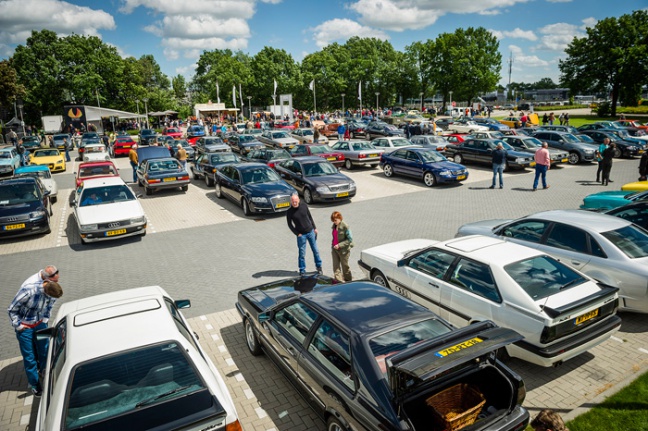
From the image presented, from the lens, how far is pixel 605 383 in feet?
17.6

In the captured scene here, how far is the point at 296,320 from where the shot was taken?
16.8 ft

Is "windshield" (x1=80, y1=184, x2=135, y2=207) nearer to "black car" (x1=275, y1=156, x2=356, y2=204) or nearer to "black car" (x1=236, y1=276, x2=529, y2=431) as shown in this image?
"black car" (x1=275, y1=156, x2=356, y2=204)

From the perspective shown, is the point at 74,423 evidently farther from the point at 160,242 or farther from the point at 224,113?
the point at 224,113

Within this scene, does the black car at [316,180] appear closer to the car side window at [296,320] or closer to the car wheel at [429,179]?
the car wheel at [429,179]

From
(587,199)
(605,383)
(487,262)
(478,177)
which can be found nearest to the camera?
(605,383)

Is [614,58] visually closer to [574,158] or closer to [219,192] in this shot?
[574,158]

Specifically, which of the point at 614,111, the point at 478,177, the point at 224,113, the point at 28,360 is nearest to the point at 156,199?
the point at 28,360

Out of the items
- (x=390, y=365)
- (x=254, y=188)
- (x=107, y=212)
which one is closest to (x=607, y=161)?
(x=254, y=188)

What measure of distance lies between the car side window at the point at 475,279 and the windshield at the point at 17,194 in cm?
1266

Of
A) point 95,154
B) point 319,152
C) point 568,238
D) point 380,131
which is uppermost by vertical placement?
point 380,131

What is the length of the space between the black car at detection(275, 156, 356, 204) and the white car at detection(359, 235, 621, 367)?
8.24 meters

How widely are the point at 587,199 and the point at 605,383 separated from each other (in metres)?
7.55

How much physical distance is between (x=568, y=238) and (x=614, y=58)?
58047 millimetres

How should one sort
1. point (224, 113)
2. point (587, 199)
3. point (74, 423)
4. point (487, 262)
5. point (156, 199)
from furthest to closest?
point (224, 113) → point (156, 199) → point (587, 199) → point (487, 262) → point (74, 423)
